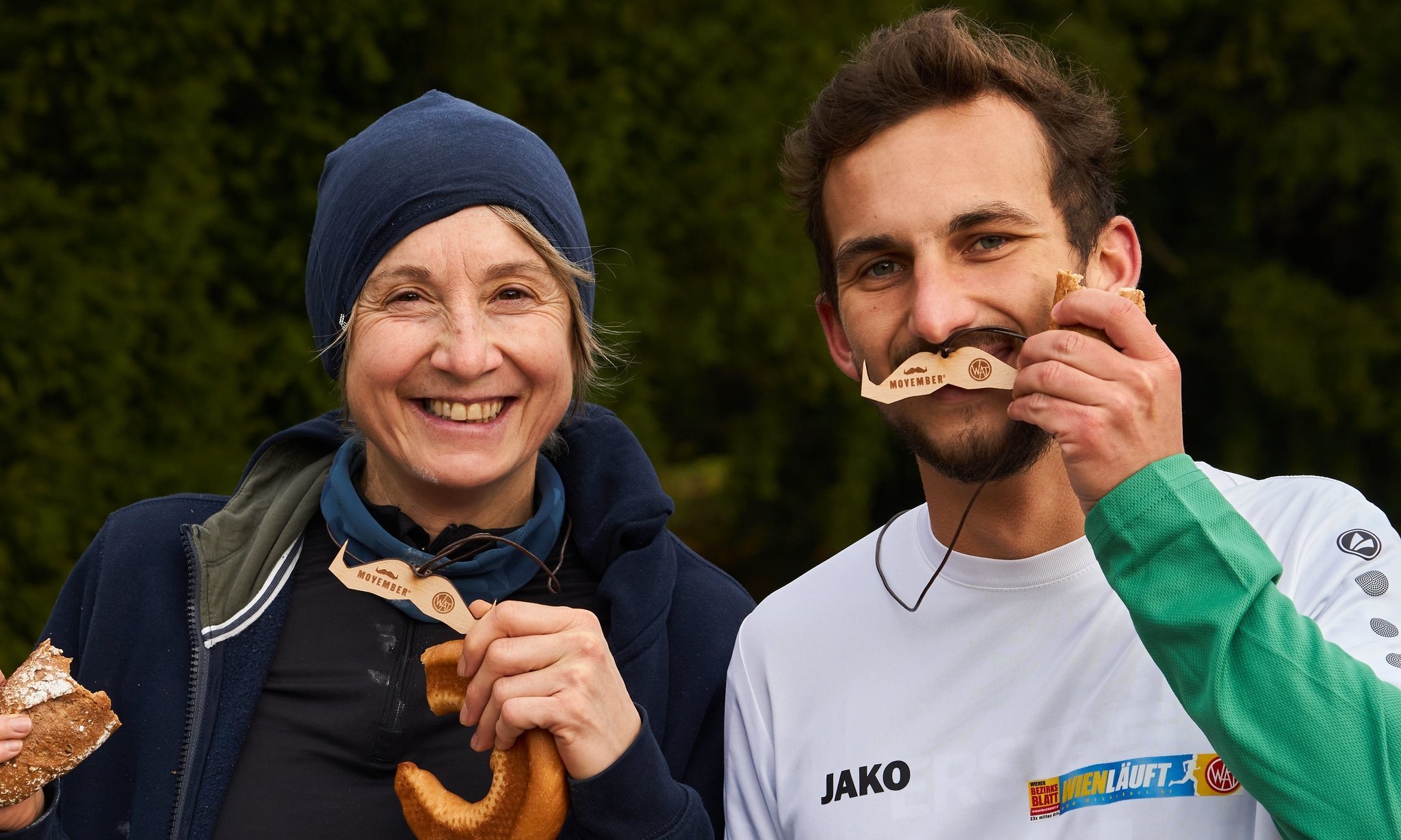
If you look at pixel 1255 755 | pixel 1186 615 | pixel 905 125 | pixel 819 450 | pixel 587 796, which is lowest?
pixel 587 796

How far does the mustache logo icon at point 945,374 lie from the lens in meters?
2.18

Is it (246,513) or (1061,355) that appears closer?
(1061,355)

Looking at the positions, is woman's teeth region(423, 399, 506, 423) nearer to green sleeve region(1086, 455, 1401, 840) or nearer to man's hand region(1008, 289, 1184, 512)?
man's hand region(1008, 289, 1184, 512)

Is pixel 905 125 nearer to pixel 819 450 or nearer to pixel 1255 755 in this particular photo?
pixel 1255 755

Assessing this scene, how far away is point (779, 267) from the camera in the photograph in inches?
275

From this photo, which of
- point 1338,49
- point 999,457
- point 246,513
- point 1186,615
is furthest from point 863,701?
point 1338,49

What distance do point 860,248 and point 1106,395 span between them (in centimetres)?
60

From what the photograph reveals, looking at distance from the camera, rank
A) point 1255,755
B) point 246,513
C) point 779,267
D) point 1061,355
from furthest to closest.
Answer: point 779,267, point 246,513, point 1061,355, point 1255,755

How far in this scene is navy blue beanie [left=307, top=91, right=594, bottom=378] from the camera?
2383mm

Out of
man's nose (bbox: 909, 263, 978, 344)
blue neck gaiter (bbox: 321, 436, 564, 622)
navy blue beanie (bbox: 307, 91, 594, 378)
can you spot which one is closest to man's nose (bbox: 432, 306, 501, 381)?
navy blue beanie (bbox: 307, 91, 594, 378)

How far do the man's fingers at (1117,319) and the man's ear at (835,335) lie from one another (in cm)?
61

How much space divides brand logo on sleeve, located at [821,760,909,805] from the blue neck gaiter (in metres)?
0.65

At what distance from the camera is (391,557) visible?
248cm

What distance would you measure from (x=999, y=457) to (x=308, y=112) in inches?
148
